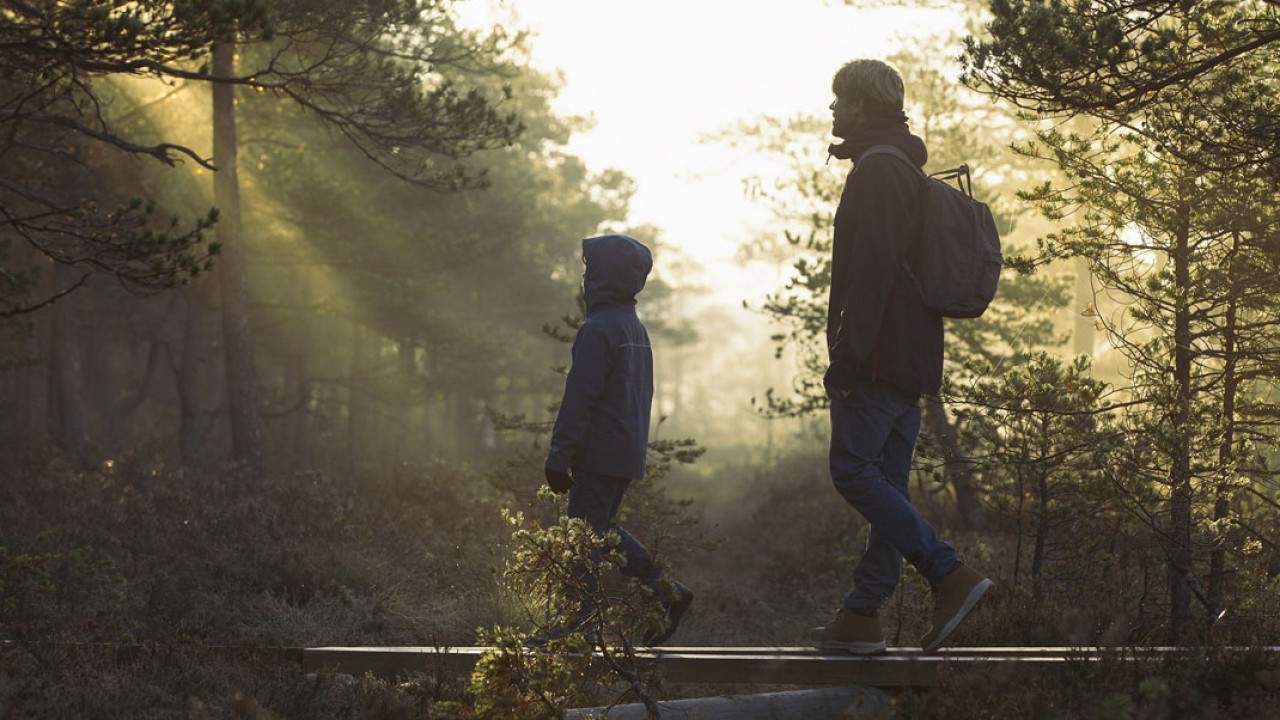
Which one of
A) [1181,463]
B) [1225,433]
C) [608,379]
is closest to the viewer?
[1181,463]

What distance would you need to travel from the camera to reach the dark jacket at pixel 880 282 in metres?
4.36

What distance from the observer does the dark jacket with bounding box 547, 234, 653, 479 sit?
548cm

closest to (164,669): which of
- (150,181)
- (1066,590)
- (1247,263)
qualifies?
(1066,590)

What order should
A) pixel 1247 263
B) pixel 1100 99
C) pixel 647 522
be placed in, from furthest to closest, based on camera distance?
1. pixel 647 522
2. pixel 1247 263
3. pixel 1100 99

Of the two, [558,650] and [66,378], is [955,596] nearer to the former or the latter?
[558,650]

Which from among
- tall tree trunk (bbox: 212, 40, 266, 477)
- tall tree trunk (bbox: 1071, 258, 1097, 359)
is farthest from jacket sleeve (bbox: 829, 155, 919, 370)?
tall tree trunk (bbox: 1071, 258, 1097, 359)

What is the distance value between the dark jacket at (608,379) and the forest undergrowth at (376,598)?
125 cm

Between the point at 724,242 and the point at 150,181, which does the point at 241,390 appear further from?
the point at 724,242

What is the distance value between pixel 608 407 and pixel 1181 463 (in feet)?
10.2

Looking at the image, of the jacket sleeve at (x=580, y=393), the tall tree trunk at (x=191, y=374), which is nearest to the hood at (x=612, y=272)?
the jacket sleeve at (x=580, y=393)

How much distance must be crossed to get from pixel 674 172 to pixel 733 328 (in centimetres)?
7388

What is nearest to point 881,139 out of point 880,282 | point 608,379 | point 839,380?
point 880,282

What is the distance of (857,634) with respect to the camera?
15.2 ft

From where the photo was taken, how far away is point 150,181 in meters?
18.2
